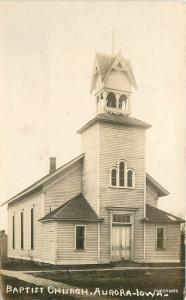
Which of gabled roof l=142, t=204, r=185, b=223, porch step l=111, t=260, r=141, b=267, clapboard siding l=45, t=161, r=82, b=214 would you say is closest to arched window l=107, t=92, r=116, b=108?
clapboard siding l=45, t=161, r=82, b=214

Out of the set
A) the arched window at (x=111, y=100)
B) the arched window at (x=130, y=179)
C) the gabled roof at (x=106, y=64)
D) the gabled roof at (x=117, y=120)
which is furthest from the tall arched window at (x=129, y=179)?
the gabled roof at (x=106, y=64)

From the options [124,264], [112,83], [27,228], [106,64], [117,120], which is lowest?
[124,264]

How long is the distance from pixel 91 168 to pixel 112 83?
1.04 m

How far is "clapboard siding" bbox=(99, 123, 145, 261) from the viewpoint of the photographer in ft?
21.1

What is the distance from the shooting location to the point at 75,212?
20.7ft

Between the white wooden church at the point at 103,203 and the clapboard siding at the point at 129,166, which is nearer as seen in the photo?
the white wooden church at the point at 103,203

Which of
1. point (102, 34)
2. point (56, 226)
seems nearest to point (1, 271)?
point (56, 226)

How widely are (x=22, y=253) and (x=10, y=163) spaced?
1073mm

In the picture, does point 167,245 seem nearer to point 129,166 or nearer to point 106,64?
point 129,166

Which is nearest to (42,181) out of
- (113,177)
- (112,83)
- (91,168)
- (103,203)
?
(91,168)

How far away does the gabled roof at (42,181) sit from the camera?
6188mm

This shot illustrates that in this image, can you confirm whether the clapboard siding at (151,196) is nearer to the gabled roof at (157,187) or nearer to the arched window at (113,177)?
the gabled roof at (157,187)

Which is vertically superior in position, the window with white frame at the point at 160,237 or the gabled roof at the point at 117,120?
the gabled roof at the point at 117,120

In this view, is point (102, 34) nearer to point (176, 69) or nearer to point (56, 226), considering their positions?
point (176, 69)
